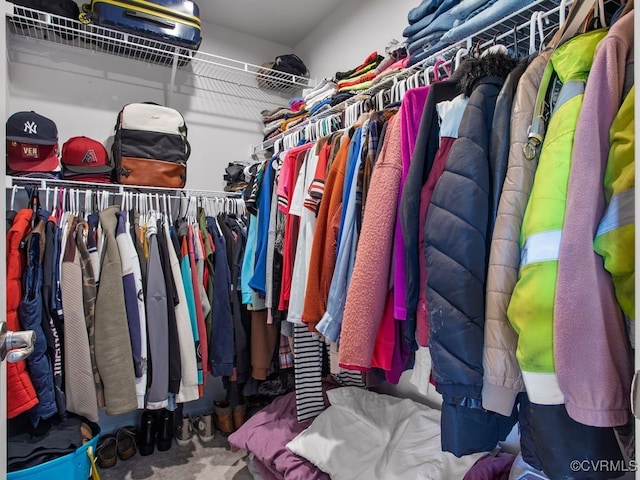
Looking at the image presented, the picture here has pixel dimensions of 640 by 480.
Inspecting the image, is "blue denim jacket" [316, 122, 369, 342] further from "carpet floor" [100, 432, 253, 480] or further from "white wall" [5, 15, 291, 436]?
"white wall" [5, 15, 291, 436]

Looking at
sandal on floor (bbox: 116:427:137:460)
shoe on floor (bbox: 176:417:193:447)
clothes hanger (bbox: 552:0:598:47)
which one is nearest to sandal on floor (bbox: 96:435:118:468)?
sandal on floor (bbox: 116:427:137:460)

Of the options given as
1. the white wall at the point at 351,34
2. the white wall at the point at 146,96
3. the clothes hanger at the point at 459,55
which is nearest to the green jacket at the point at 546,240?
the clothes hanger at the point at 459,55

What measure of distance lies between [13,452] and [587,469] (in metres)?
1.92

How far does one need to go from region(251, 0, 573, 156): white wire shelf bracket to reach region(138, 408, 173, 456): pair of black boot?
2014mm

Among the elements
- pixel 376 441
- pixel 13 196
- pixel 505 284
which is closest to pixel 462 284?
pixel 505 284

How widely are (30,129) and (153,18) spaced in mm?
859

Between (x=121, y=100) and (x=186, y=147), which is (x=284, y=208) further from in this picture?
(x=121, y=100)

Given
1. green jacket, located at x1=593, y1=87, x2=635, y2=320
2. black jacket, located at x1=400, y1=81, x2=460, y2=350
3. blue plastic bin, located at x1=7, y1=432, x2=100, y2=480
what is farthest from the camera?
blue plastic bin, located at x1=7, y1=432, x2=100, y2=480

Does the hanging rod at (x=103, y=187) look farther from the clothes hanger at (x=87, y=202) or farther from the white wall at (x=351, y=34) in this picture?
the white wall at (x=351, y=34)

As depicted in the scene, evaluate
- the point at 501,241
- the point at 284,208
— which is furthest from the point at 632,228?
→ the point at 284,208

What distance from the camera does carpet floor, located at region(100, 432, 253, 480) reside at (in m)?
1.86

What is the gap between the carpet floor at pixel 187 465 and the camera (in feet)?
6.09

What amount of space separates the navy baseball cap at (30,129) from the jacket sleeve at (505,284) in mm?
2110

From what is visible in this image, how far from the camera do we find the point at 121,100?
7.80ft
